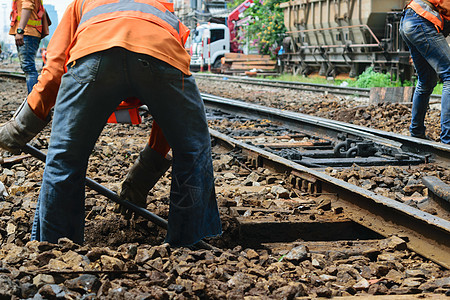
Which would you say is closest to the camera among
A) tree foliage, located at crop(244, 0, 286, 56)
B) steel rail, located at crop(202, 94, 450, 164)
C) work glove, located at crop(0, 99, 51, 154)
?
work glove, located at crop(0, 99, 51, 154)

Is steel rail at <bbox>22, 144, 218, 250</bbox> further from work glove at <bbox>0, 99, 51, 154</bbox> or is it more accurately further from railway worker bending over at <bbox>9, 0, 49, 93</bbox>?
railway worker bending over at <bbox>9, 0, 49, 93</bbox>

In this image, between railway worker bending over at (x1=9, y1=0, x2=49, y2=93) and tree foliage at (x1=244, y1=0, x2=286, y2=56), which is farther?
tree foliage at (x1=244, y1=0, x2=286, y2=56)

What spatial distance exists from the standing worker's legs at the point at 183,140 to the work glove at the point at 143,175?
1.58ft

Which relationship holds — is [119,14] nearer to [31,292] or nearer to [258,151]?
[31,292]

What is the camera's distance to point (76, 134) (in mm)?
2646

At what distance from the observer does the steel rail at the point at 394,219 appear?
2.82 metres

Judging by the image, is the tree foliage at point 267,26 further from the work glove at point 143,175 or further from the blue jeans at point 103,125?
the blue jeans at point 103,125

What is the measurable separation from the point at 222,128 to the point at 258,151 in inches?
93.8

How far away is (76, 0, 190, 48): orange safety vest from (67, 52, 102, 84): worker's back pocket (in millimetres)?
153

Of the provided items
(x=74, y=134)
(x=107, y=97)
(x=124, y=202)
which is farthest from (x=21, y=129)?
(x=124, y=202)

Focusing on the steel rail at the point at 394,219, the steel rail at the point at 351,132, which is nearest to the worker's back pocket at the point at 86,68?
the steel rail at the point at 394,219

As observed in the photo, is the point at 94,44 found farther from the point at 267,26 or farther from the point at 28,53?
the point at 267,26

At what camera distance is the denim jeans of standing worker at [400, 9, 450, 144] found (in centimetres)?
560

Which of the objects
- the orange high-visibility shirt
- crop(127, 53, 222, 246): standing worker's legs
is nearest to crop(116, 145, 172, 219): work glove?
crop(127, 53, 222, 246): standing worker's legs
